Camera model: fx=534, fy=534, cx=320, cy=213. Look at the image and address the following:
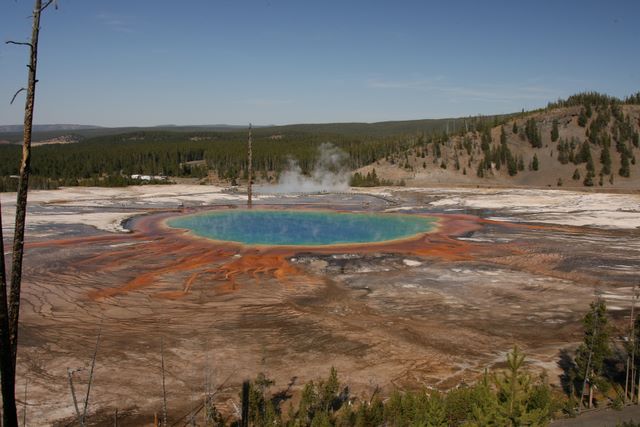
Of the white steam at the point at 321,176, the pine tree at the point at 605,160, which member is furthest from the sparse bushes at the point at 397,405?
the pine tree at the point at 605,160

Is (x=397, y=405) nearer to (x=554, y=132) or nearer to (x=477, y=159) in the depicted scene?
(x=477, y=159)

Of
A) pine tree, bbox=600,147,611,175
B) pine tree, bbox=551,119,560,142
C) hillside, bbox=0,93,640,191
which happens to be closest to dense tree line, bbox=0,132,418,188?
hillside, bbox=0,93,640,191

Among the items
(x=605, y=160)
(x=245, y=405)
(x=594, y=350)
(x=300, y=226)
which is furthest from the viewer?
(x=605, y=160)

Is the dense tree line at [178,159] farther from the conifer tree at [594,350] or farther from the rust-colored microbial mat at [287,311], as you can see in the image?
the conifer tree at [594,350]

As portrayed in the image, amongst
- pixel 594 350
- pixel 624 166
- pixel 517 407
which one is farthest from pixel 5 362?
pixel 624 166

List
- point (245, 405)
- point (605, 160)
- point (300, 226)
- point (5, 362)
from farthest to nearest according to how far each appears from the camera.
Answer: point (605, 160) < point (300, 226) < point (245, 405) < point (5, 362)

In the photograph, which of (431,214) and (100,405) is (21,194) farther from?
(431,214)
